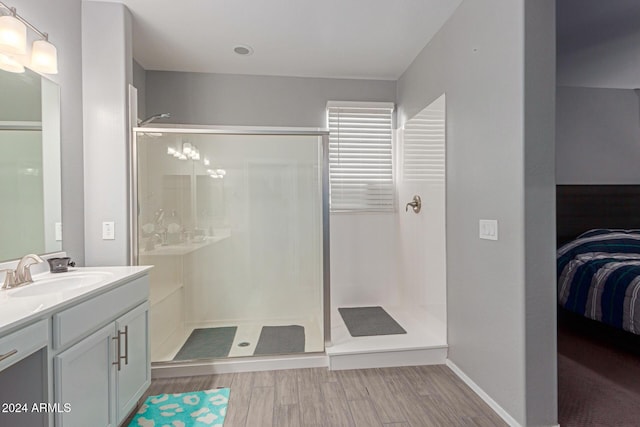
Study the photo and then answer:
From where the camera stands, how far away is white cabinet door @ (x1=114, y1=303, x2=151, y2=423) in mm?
1698

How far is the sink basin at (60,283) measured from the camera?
1.55 m

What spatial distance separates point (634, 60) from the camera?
3.27 metres

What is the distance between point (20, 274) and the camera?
160 cm

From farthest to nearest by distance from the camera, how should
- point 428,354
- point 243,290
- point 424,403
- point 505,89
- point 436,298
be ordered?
1. point 243,290
2. point 436,298
3. point 428,354
4. point 424,403
5. point 505,89

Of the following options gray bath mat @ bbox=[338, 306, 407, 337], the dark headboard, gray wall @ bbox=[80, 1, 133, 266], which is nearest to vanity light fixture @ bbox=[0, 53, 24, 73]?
gray wall @ bbox=[80, 1, 133, 266]

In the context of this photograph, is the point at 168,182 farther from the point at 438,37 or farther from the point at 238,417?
the point at 438,37

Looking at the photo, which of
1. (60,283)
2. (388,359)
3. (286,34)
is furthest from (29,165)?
(388,359)

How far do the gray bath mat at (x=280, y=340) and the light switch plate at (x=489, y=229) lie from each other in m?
1.62

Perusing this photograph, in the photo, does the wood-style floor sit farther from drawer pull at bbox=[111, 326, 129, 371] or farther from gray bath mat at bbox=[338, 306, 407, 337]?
drawer pull at bbox=[111, 326, 129, 371]

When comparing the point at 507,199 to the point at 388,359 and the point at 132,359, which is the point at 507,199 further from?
the point at 132,359

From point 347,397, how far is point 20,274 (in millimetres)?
1961

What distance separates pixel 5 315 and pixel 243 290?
1939 mm

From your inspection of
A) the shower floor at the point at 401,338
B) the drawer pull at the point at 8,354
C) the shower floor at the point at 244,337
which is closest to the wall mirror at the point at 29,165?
the drawer pull at the point at 8,354

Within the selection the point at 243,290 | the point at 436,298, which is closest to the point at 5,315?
the point at 243,290
